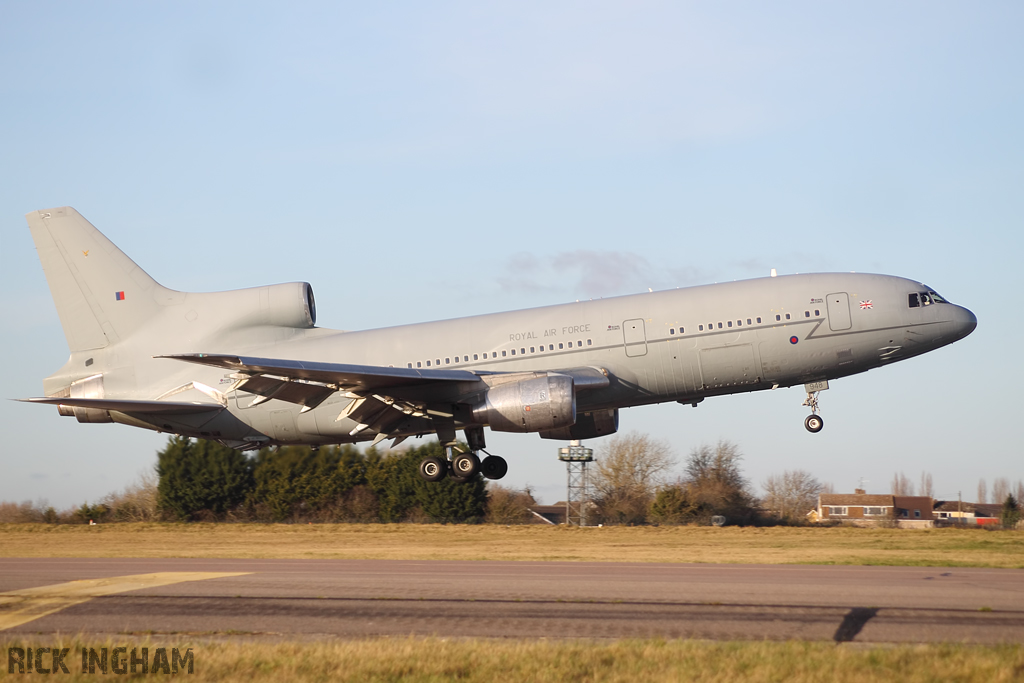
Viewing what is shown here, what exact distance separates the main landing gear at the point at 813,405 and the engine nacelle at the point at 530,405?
774 cm

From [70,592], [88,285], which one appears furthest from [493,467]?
[88,285]

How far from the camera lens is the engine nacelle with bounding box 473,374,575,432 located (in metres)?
26.0

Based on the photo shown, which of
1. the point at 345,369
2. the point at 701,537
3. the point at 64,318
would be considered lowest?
the point at 701,537

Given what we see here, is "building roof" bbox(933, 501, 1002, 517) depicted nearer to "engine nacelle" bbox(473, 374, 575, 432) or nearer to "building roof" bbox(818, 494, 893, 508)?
"building roof" bbox(818, 494, 893, 508)

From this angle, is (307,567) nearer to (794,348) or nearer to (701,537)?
(794,348)

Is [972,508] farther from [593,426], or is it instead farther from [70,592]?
[70,592]

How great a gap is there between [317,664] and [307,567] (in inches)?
509

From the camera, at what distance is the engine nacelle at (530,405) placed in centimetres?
2603

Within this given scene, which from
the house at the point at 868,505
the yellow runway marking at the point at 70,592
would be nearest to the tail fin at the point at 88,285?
the yellow runway marking at the point at 70,592

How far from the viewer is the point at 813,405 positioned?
28828 millimetres

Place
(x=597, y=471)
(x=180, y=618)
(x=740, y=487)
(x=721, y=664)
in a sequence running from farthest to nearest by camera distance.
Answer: (x=597, y=471) < (x=740, y=487) < (x=180, y=618) < (x=721, y=664)

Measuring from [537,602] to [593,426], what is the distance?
11.0 m

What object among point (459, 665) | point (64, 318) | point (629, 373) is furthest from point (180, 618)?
point (64, 318)

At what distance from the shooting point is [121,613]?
2056cm
